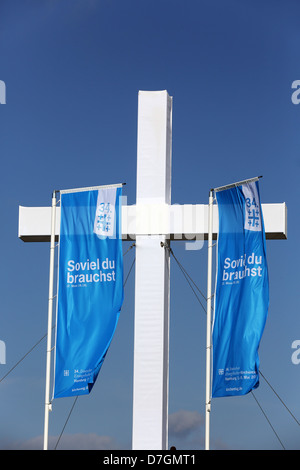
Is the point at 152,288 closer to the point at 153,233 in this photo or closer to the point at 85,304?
the point at 153,233

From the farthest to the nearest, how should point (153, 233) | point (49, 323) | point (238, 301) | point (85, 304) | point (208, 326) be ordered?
point (153, 233) → point (49, 323) → point (85, 304) → point (208, 326) → point (238, 301)

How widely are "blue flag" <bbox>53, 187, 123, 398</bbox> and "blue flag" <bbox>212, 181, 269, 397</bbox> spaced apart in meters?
1.69

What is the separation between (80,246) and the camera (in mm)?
14234

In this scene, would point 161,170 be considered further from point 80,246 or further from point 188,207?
point 80,246

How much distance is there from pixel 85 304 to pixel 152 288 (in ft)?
3.80

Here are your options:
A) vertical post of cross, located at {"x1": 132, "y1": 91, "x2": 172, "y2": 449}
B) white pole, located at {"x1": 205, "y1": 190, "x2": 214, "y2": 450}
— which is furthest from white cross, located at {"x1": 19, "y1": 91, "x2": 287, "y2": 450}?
white pole, located at {"x1": 205, "y1": 190, "x2": 214, "y2": 450}

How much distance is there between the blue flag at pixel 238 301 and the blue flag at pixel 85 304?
66.7 inches

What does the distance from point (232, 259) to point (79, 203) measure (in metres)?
2.75

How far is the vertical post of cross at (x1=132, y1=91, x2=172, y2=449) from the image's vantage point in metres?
14.1

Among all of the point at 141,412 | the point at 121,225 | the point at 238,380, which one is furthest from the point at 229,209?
the point at 141,412

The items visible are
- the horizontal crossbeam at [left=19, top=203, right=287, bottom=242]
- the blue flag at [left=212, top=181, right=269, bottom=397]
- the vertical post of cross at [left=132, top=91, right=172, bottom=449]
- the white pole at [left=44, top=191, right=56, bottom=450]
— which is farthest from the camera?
the horizontal crossbeam at [left=19, top=203, right=287, bottom=242]

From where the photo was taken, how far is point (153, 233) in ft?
48.1

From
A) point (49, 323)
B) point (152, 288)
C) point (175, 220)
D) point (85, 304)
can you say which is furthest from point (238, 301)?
point (49, 323)

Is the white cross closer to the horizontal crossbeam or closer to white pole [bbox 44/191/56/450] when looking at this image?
the horizontal crossbeam
